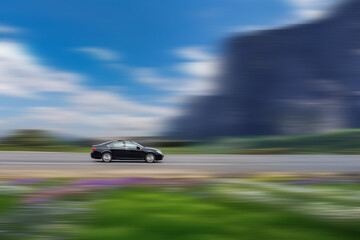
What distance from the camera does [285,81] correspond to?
191 feet

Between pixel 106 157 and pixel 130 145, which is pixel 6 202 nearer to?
pixel 106 157

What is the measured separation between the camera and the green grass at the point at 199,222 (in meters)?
3.84

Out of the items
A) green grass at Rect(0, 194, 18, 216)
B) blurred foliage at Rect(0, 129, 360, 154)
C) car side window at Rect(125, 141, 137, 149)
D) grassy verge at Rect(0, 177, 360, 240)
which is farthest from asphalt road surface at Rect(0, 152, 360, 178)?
blurred foliage at Rect(0, 129, 360, 154)

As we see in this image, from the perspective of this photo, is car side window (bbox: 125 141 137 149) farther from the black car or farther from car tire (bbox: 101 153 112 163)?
car tire (bbox: 101 153 112 163)

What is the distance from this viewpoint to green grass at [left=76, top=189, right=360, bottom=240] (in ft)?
12.6

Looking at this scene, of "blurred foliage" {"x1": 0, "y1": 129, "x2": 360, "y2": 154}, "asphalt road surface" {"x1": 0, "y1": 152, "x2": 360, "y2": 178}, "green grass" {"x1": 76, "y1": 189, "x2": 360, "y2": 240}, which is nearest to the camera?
"green grass" {"x1": 76, "y1": 189, "x2": 360, "y2": 240}

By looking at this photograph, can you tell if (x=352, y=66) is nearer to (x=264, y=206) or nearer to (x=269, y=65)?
(x=269, y=65)

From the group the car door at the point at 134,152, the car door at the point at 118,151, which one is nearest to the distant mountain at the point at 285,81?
the car door at the point at 134,152

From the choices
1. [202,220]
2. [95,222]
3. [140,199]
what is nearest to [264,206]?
[202,220]

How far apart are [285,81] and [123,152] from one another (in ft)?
166

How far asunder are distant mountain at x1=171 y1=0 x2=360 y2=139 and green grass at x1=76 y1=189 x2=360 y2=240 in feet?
168

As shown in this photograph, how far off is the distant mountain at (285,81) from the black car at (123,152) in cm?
4376

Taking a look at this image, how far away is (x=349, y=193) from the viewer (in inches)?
251

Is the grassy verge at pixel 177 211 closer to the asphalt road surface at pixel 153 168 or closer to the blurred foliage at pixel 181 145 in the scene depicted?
the asphalt road surface at pixel 153 168
